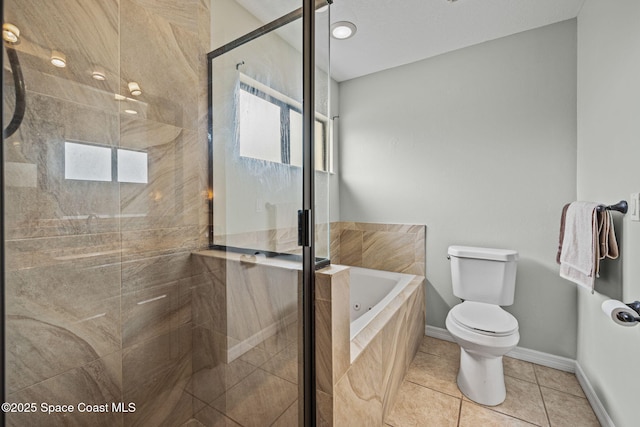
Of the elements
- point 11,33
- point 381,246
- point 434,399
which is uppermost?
point 11,33

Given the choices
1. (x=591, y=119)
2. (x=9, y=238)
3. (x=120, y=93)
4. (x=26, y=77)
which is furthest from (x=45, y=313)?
(x=591, y=119)

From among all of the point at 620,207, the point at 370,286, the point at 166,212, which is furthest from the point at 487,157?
the point at 166,212

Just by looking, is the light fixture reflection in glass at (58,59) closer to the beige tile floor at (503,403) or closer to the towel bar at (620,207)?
the beige tile floor at (503,403)

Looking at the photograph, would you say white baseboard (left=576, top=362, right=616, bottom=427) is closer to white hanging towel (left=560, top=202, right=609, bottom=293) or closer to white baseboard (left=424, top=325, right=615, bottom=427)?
white baseboard (left=424, top=325, right=615, bottom=427)

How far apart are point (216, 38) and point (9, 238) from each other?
1125mm

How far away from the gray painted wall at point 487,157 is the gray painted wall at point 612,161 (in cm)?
15

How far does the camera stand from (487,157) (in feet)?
7.11

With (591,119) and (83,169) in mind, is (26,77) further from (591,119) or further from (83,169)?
(591,119)

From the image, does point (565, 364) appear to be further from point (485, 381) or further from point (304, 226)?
point (304, 226)

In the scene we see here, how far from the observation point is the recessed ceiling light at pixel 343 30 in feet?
6.39

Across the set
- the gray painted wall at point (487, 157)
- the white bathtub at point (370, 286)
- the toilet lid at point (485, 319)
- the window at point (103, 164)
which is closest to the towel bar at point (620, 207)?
the gray painted wall at point (487, 157)

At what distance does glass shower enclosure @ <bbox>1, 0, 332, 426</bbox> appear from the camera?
909 mm

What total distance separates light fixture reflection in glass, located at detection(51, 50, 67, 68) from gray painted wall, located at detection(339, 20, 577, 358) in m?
2.21

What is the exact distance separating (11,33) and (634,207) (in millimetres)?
2264
